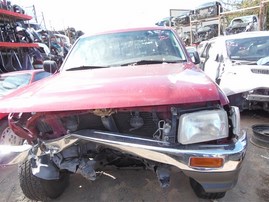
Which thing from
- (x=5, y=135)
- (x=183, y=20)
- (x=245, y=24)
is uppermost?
(x=183, y=20)

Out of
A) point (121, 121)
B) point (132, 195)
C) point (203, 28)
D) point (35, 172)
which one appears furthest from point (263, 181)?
point (203, 28)

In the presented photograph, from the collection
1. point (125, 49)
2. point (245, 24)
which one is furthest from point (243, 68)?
point (245, 24)

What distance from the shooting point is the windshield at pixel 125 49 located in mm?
3033

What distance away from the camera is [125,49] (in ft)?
10.4

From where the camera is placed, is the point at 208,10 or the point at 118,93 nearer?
the point at 118,93

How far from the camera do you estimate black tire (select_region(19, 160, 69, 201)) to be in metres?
2.49

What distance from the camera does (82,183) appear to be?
3.05 meters

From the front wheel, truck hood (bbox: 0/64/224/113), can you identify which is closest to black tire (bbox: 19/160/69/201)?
truck hood (bbox: 0/64/224/113)

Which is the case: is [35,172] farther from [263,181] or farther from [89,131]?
[263,181]

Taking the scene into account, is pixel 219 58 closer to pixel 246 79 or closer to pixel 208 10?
pixel 246 79

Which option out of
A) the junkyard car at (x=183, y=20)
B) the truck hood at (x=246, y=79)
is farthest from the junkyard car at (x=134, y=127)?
the junkyard car at (x=183, y=20)

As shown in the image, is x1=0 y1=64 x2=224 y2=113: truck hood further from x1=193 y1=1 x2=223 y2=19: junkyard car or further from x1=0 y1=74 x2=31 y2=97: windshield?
x1=193 y1=1 x2=223 y2=19: junkyard car

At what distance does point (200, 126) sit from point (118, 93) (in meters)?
0.60

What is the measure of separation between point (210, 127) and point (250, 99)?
2.95m
